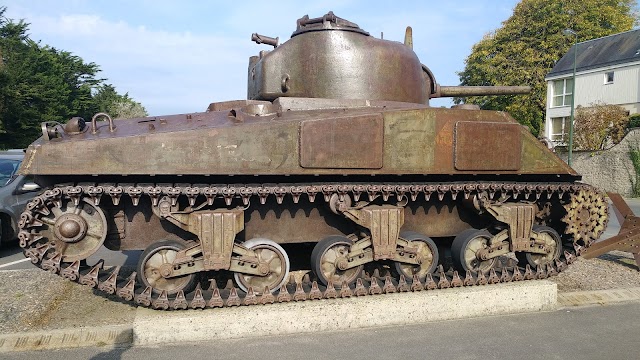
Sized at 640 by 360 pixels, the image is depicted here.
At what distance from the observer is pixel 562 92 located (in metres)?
42.4

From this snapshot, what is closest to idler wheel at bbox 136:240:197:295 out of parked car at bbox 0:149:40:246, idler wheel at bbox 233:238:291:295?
idler wheel at bbox 233:238:291:295

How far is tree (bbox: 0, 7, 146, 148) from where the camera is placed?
36906mm

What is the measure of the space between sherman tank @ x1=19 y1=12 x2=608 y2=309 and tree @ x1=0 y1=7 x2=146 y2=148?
117 feet

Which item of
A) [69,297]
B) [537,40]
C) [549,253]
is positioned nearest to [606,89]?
[537,40]

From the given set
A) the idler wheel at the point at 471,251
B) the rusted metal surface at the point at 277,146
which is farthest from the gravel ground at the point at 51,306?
the idler wheel at the point at 471,251

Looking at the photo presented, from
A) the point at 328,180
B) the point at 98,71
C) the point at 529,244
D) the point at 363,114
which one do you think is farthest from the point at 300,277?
the point at 98,71

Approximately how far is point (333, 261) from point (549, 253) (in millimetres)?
3462

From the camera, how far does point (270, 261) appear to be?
6391 mm

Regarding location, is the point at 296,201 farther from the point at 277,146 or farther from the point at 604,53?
the point at 604,53

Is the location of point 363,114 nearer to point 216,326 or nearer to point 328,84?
point 328,84

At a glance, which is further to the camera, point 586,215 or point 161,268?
point 586,215

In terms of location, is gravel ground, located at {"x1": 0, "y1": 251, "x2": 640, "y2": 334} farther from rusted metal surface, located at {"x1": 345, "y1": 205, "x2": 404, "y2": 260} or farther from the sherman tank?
rusted metal surface, located at {"x1": 345, "y1": 205, "x2": 404, "y2": 260}

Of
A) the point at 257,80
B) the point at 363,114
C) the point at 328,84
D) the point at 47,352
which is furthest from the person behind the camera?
the point at 257,80

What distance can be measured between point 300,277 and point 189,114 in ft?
9.45
